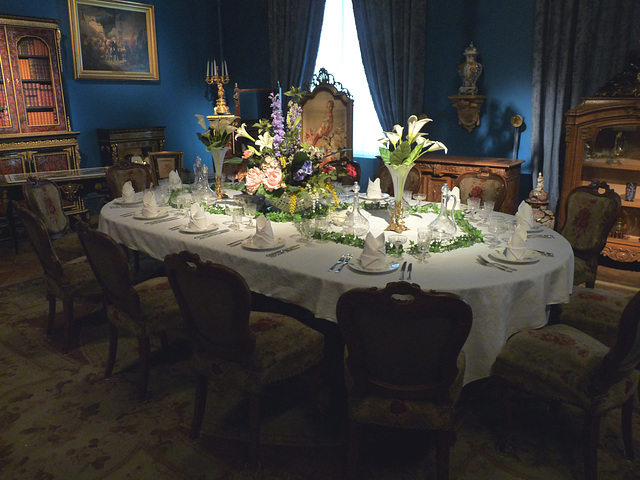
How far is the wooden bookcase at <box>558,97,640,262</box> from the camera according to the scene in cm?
392

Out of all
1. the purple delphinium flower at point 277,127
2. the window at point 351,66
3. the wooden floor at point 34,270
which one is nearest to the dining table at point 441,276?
the purple delphinium flower at point 277,127

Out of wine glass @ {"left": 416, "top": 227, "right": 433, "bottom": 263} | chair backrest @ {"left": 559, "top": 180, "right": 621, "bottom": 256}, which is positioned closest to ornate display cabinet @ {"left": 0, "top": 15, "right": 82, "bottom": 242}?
wine glass @ {"left": 416, "top": 227, "right": 433, "bottom": 263}

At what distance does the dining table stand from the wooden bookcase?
179cm

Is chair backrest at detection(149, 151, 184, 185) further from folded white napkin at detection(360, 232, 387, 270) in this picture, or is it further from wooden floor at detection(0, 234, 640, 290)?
folded white napkin at detection(360, 232, 387, 270)

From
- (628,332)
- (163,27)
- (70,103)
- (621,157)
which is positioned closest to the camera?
(628,332)

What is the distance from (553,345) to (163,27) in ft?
22.3

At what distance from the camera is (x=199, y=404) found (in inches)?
83.7

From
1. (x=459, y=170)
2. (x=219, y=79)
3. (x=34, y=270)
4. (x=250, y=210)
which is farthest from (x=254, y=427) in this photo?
(x=219, y=79)

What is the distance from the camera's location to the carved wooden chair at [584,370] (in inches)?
A: 66.9

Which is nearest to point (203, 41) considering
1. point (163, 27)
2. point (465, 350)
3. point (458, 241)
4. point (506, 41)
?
point (163, 27)

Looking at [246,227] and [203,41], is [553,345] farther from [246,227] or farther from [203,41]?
[203,41]

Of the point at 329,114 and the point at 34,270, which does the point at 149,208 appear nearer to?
the point at 34,270

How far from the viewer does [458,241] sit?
243 centimetres

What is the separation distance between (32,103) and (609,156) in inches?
233
